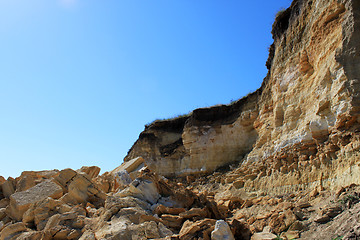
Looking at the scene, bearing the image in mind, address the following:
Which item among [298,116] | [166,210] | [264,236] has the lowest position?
[264,236]

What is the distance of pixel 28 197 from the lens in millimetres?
8477

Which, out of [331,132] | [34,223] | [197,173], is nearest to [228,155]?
[197,173]

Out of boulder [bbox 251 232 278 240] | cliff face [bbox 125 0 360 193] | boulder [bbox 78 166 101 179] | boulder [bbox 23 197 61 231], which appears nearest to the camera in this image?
boulder [bbox 251 232 278 240]

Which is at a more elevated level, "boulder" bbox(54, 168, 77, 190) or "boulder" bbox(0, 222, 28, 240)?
"boulder" bbox(54, 168, 77, 190)

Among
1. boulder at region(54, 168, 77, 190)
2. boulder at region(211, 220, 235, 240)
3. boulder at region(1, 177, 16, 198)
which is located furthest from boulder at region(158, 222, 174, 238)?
boulder at region(1, 177, 16, 198)

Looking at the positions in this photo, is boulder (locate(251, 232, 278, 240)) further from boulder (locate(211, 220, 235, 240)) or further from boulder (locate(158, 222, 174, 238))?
boulder (locate(158, 222, 174, 238))

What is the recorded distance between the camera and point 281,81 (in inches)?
535

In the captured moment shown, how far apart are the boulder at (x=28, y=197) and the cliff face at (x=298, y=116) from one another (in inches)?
319

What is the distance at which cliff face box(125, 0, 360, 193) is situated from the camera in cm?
873

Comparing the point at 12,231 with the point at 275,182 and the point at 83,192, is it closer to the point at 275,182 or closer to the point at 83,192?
the point at 83,192

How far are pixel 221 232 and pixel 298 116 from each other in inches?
284

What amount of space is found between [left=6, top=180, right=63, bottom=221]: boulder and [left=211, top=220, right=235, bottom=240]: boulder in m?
5.25

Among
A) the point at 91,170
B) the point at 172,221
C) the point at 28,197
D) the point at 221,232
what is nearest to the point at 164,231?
the point at 172,221

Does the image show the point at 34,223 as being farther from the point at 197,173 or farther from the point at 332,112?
the point at 197,173
